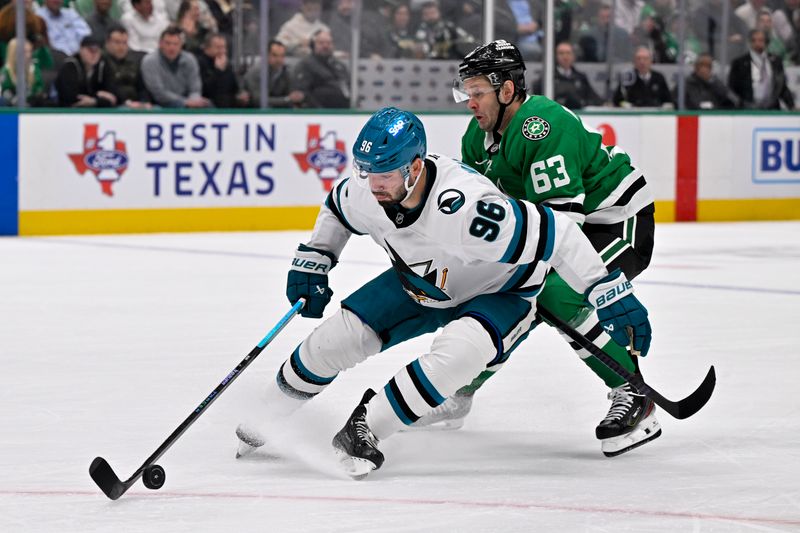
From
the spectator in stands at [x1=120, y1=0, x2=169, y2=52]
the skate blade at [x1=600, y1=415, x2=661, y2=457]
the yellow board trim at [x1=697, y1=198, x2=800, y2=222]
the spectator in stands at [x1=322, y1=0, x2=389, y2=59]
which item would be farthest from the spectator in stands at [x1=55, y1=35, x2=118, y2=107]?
the skate blade at [x1=600, y1=415, x2=661, y2=457]

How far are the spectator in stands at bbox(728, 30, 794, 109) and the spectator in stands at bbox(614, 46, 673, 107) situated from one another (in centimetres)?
Result: 66

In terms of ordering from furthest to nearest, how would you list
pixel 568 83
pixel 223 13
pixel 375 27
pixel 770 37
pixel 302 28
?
pixel 770 37 < pixel 568 83 < pixel 375 27 < pixel 302 28 < pixel 223 13

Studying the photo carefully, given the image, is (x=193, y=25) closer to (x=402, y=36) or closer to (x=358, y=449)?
(x=402, y=36)

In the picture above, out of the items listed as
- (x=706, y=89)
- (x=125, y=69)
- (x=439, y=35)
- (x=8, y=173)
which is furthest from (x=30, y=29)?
(x=706, y=89)

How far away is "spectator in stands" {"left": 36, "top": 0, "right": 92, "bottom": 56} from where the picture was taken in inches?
365

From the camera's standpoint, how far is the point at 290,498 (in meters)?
2.96

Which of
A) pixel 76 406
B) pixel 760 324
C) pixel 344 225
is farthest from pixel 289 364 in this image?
pixel 760 324

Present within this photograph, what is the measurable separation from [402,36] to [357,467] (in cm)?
775

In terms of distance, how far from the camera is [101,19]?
9.38 metres

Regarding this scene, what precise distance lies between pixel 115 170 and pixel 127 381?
5.25m

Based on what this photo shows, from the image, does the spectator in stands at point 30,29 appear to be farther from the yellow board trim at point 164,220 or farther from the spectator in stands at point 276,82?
the spectator in stands at point 276,82

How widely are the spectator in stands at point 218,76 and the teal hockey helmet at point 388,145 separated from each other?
22.7 feet

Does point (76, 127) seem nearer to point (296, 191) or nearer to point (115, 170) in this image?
point (115, 170)

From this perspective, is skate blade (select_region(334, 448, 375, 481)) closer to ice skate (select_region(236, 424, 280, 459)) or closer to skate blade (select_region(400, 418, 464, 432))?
ice skate (select_region(236, 424, 280, 459))
